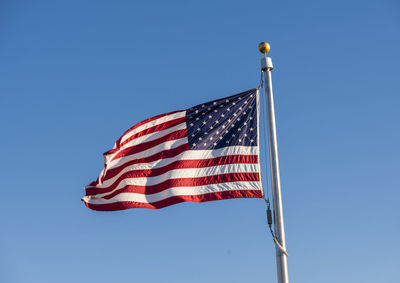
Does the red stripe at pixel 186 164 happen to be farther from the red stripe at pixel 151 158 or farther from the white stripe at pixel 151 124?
the white stripe at pixel 151 124

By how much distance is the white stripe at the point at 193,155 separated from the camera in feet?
47.0

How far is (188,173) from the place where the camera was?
14789mm

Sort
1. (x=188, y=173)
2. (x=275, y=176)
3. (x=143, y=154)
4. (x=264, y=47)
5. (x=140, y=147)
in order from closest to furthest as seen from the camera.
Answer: (x=275, y=176) → (x=264, y=47) → (x=188, y=173) → (x=143, y=154) → (x=140, y=147)

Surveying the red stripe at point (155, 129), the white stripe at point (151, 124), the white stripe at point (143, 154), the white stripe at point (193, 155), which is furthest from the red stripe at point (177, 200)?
the white stripe at point (151, 124)

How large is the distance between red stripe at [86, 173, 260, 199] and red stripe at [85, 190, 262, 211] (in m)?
0.35

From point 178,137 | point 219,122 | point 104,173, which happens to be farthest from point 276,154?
point 104,173

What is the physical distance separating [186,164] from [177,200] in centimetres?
123

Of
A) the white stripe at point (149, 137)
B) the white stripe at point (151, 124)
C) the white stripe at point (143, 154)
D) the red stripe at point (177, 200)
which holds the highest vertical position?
the white stripe at point (151, 124)

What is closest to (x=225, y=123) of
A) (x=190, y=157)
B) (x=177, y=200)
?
(x=190, y=157)

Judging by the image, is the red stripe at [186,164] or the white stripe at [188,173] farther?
the red stripe at [186,164]

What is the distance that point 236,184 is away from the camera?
14.0 meters

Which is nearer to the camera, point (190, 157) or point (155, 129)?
point (190, 157)

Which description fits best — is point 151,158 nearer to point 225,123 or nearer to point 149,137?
point 149,137

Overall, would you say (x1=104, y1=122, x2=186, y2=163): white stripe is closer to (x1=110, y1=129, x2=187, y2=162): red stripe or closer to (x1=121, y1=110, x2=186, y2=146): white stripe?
(x1=110, y1=129, x2=187, y2=162): red stripe
